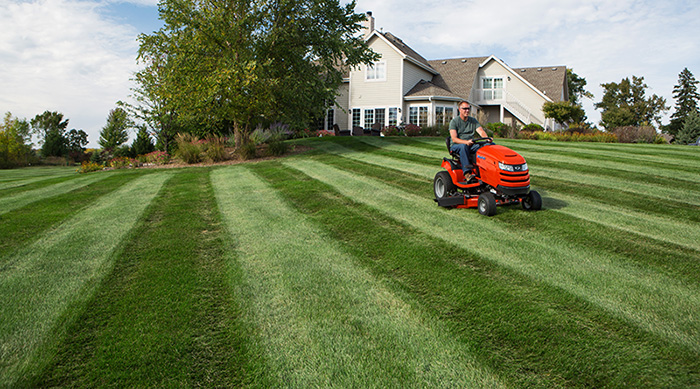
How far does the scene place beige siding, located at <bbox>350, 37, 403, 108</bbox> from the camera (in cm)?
2742

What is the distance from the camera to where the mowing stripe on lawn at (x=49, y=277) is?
2.83 m

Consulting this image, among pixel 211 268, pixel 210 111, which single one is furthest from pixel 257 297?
pixel 210 111

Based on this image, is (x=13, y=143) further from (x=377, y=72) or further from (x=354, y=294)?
(x=354, y=294)

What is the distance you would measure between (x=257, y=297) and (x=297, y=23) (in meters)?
13.8

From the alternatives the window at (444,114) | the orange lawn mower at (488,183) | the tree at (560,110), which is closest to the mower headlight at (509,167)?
the orange lawn mower at (488,183)

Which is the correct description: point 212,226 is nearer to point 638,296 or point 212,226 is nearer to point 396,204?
point 396,204

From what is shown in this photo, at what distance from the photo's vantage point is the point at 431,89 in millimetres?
27422

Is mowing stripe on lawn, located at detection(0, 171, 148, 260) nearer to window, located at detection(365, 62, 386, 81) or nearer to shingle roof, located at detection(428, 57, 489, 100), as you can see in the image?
window, located at detection(365, 62, 386, 81)

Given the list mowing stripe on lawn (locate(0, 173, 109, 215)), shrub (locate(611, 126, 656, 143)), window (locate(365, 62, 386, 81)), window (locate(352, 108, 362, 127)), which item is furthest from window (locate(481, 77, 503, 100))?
mowing stripe on lawn (locate(0, 173, 109, 215))

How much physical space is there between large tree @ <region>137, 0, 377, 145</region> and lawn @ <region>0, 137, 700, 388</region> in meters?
7.93

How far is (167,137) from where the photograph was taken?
21.5 meters

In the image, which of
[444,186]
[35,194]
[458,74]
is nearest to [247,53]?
[35,194]

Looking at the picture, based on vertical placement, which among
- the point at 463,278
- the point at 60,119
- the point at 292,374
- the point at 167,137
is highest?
the point at 60,119

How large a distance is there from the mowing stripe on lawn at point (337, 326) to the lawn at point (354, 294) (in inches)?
0.6
